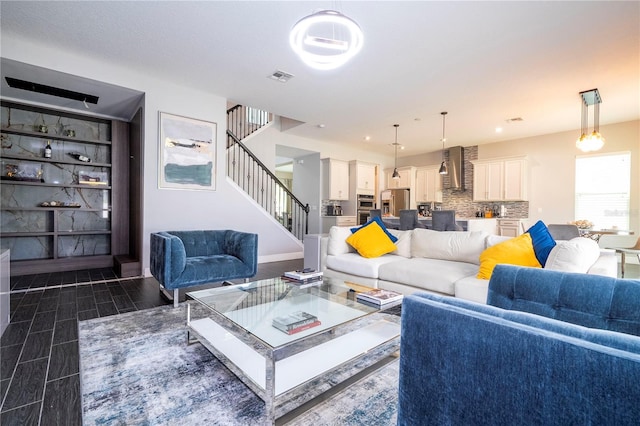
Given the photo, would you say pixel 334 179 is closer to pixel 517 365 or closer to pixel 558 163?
pixel 558 163

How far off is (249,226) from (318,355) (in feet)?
13.6

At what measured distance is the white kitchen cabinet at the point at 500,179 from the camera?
718 centimetres

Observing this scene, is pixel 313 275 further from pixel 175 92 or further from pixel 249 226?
pixel 175 92

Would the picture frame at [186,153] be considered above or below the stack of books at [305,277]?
above

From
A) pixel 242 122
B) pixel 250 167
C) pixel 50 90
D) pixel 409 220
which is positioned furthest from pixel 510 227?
pixel 50 90

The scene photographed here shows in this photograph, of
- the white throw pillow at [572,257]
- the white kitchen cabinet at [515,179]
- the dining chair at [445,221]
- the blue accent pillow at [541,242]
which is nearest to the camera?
the white throw pillow at [572,257]

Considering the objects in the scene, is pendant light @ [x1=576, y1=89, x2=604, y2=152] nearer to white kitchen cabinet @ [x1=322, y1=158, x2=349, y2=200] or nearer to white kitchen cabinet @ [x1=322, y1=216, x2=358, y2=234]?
white kitchen cabinet @ [x1=322, y1=216, x2=358, y2=234]

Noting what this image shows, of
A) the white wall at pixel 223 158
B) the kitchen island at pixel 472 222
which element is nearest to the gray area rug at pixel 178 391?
the white wall at pixel 223 158

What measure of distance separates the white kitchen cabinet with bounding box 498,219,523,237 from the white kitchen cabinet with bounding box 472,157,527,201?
1.80ft

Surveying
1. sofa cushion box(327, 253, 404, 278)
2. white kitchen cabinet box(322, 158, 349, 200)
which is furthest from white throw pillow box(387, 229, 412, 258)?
white kitchen cabinet box(322, 158, 349, 200)

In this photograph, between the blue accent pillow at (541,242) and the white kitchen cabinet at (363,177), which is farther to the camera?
the white kitchen cabinet at (363,177)

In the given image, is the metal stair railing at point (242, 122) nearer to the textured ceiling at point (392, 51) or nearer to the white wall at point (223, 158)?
the white wall at point (223, 158)

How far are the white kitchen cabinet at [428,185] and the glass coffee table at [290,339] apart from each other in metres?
6.87

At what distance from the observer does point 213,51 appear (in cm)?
372
